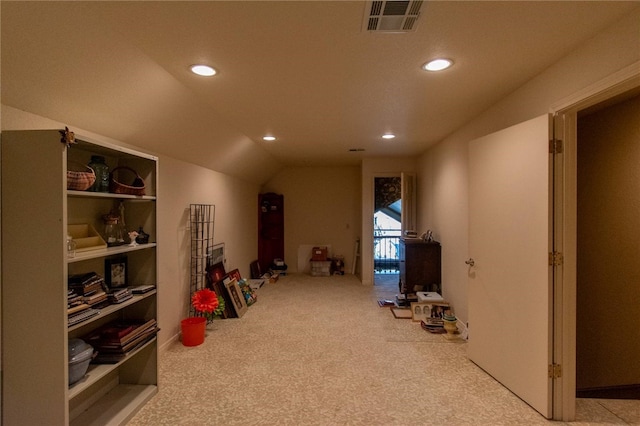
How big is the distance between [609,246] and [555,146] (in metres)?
1.21

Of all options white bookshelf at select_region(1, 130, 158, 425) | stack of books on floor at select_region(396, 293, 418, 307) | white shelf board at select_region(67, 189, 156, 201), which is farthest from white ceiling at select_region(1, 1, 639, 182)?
stack of books on floor at select_region(396, 293, 418, 307)

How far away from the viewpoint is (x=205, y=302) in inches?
132

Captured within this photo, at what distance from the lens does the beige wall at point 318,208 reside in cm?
688

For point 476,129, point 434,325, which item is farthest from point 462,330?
point 476,129

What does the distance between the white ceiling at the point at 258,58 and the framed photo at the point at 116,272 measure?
3.15ft

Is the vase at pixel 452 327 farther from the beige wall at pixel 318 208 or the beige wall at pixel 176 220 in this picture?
the beige wall at pixel 318 208

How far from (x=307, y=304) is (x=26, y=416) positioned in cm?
331

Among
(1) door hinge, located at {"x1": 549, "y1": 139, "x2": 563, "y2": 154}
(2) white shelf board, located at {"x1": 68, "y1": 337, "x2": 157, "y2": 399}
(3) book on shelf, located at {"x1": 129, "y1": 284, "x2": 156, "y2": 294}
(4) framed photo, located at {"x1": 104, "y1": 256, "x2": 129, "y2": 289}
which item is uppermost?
(1) door hinge, located at {"x1": 549, "y1": 139, "x2": 563, "y2": 154}

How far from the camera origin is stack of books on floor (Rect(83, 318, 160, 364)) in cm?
197

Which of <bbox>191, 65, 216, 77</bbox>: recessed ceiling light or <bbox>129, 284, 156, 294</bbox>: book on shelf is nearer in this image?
<bbox>191, 65, 216, 77</bbox>: recessed ceiling light

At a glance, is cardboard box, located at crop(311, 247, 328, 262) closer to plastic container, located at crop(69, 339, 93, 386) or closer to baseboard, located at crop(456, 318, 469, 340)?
baseboard, located at crop(456, 318, 469, 340)

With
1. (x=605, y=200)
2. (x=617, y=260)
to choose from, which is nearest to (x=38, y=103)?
(x=605, y=200)

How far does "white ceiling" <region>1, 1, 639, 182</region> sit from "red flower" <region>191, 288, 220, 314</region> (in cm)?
159

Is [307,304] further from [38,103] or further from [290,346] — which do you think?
[38,103]
